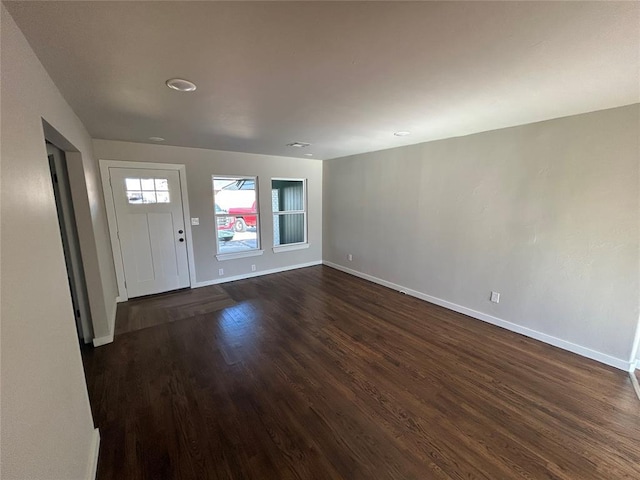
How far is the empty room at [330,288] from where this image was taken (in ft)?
3.70

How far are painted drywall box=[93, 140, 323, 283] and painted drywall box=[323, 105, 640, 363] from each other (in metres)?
1.81

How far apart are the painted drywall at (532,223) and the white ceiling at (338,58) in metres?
0.40

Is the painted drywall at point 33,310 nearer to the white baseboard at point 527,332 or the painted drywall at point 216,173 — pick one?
the painted drywall at point 216,173

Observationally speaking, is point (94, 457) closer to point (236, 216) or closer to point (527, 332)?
point (236, 216)

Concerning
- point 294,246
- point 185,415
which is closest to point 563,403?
point 185,415

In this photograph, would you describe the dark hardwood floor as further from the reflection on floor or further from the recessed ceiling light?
the recessed ceiling light

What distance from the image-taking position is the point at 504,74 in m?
1.64

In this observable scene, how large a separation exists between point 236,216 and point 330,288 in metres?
2.23

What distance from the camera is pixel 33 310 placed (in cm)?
103

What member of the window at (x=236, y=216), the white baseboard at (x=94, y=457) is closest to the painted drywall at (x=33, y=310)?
the white baseboard at (x=94, y=457)

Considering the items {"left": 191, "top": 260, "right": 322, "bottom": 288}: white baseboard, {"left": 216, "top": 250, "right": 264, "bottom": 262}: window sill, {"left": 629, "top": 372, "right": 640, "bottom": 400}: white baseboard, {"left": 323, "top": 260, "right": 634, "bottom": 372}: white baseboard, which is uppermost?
{"left": 216, "top": 250, "right": 264, "bottom": 262}: window sill

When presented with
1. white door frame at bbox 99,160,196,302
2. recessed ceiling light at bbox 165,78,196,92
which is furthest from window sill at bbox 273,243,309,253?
recessed ceiling light at bbox 165,78,196,92

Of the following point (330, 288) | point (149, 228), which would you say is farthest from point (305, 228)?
point (149, 228)

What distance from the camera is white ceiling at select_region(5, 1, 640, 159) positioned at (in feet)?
3.59
